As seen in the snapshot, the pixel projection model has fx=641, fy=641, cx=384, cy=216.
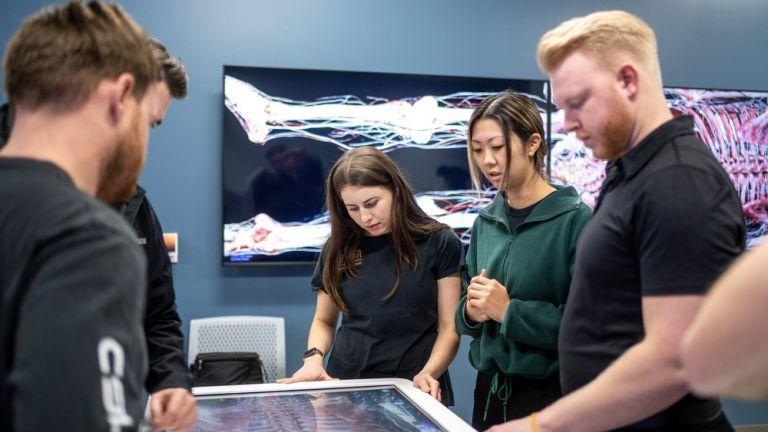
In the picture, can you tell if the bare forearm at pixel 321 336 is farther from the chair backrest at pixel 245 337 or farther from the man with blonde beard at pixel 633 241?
the chair backrest at pixel 245 337

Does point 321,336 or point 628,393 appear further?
point 321,336

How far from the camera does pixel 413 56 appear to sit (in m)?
3.51

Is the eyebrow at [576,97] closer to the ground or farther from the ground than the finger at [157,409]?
farther from the ground

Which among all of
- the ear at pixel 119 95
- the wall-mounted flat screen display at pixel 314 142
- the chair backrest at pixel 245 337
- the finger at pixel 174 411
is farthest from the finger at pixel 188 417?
the wall-mounted flat screen display at pixel 314 142

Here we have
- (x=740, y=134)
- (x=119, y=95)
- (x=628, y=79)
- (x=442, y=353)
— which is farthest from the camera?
(x=740, y=134)

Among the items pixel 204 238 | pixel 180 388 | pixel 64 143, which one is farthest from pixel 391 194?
pixel 204 238

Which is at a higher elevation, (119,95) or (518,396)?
(119,95)

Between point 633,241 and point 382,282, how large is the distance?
995 mm

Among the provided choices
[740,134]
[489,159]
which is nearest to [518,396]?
[489,159]

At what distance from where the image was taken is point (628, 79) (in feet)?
3.79

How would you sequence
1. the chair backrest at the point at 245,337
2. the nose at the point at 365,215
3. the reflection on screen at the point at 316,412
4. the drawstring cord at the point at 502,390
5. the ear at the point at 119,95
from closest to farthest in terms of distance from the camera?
1. the ear at the point at 119,95
2. the reflection on screen at the point at 316,412
3. the drawstring cord at the point at 502,390
4. the nose at the point at 365,215
5. the chair backrest at the point at 245,337

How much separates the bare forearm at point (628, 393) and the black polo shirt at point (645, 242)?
85 millimetres

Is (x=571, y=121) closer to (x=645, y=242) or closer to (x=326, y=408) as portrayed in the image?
(x=645, y=242)

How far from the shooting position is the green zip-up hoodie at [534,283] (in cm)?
156
